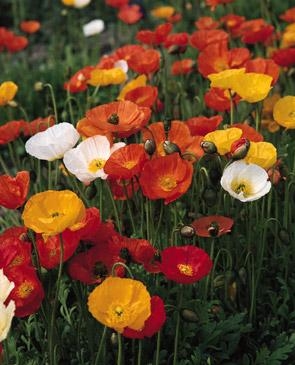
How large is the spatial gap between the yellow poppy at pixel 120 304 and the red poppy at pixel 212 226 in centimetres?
37

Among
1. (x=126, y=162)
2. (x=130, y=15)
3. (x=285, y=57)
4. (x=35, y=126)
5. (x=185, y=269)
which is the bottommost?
(x=130, y=15)

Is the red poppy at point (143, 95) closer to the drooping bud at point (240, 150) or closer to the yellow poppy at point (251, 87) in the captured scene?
the yellow poppy at point (251, 87)

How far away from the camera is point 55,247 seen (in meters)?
1.75

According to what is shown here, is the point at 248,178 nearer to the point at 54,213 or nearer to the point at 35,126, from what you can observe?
the point at 54,213

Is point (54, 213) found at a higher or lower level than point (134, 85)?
higher

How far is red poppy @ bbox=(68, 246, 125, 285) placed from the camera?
1.76 metres

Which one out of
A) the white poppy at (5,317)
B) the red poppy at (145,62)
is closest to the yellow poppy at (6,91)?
the red poppy at (145,62)

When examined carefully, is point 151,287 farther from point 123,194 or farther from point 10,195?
point 10,195

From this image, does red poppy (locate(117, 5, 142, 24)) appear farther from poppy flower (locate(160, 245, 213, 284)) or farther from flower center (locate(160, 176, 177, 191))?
poppy flower (locate(160, 245, 213, 284))

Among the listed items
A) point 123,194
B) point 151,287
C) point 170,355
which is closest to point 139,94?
point 123,194

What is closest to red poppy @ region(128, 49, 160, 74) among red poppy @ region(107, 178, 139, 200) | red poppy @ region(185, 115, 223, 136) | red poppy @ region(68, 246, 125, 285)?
red poppy @ region(185, 115, 223, 136)

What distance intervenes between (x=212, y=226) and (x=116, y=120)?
386 millimetres

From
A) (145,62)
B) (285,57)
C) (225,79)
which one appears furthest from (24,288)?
(285,57)

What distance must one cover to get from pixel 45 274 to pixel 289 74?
1602 mm
